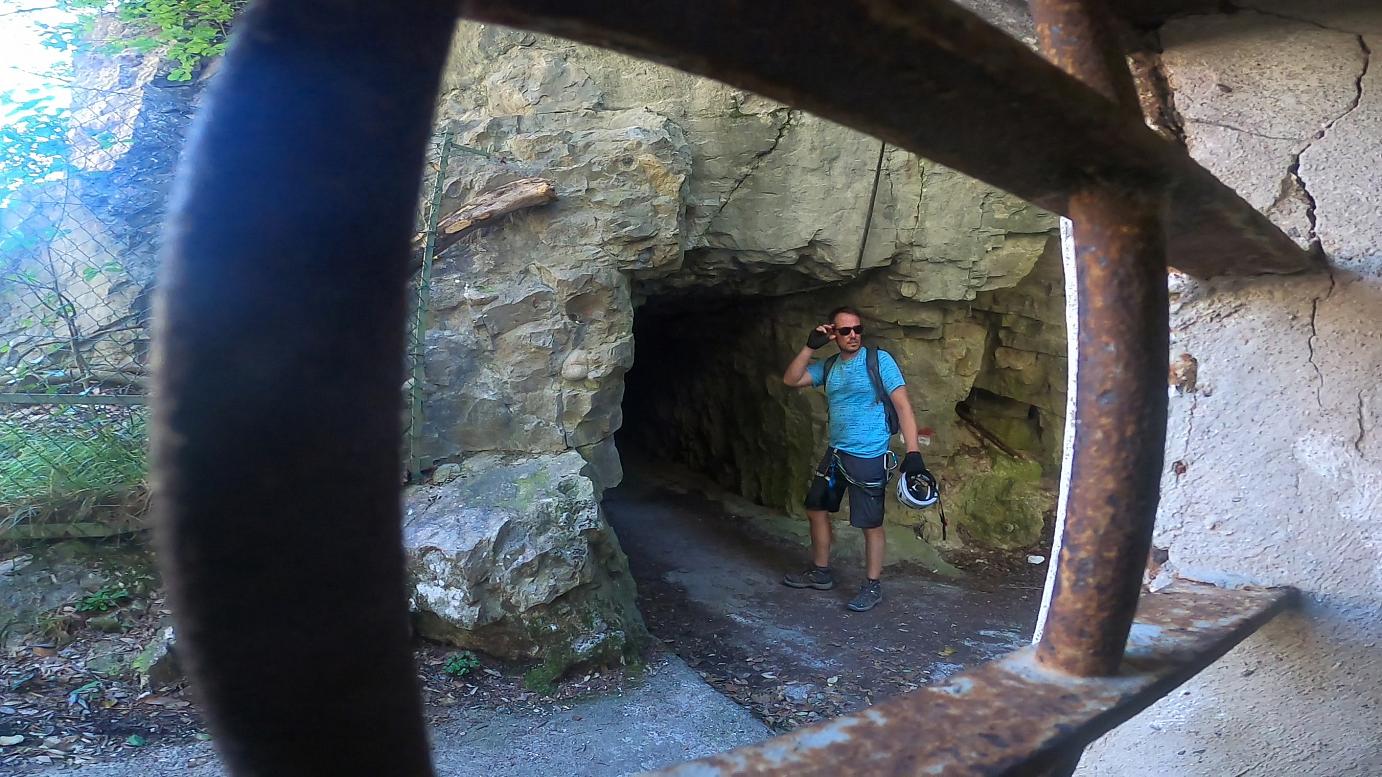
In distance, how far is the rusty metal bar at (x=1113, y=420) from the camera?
0.74 metres

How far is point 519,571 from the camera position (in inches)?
128

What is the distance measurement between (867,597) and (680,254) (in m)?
1.96

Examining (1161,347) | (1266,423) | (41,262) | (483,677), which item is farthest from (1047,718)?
(41,262)

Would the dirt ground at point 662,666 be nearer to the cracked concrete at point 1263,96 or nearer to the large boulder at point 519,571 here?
the large boulder at point 519,571

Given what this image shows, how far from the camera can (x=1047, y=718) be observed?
26.5 inches

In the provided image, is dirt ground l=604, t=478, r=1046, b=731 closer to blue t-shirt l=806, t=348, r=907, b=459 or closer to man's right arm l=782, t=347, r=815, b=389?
blue t-shirt l=806, t=348, r=907, b=459

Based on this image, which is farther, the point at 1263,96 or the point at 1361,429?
the point at 1263,96

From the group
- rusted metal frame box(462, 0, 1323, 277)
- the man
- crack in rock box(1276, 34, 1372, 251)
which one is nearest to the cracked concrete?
crack in rock box(1276, 34, 1372, 251)

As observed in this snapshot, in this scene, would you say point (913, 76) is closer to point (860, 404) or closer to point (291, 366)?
point (291, 366)

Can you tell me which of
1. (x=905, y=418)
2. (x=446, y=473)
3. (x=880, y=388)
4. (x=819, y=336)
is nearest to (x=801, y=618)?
(x=905, y=418)

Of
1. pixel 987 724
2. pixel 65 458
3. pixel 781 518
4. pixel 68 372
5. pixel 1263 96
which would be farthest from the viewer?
pixel 781 518

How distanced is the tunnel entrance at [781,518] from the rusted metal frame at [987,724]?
2564mm

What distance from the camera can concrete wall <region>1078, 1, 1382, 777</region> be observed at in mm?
1143

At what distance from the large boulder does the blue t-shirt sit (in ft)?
4.73
